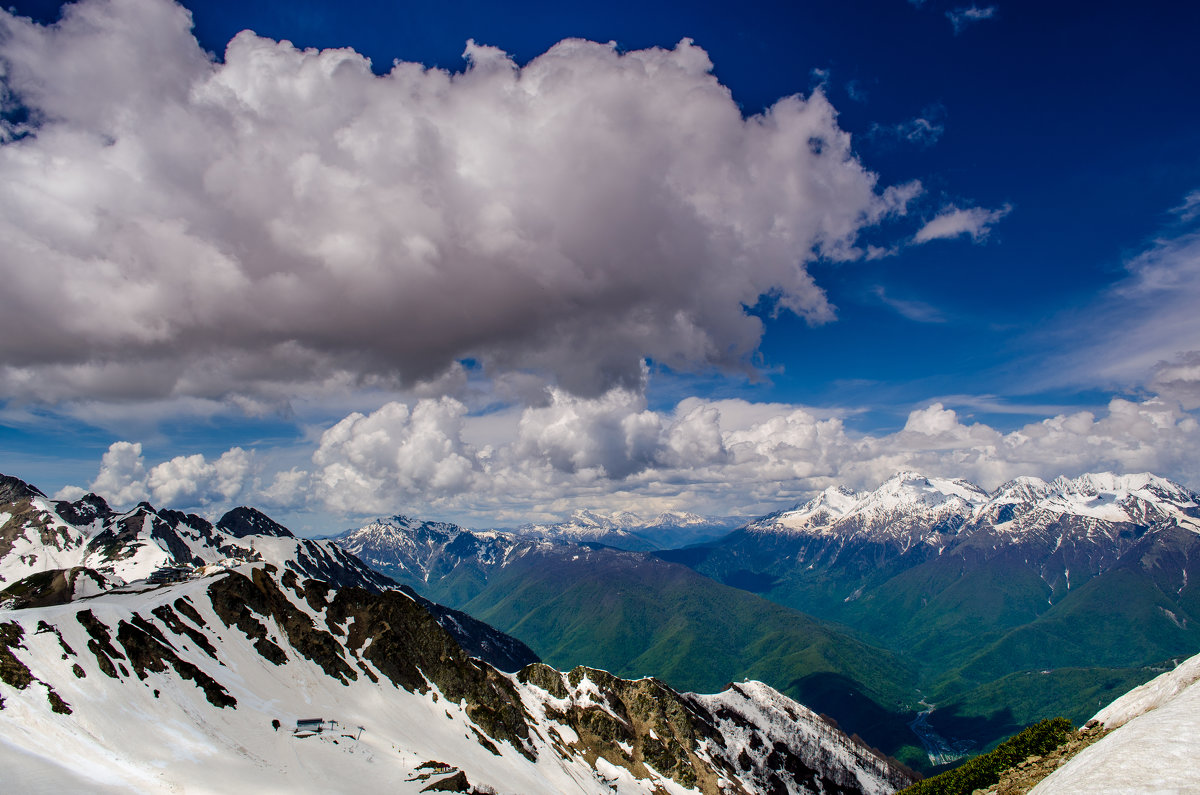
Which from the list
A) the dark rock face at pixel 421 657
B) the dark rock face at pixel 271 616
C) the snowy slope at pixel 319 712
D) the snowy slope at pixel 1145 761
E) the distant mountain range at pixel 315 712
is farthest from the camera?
the dark rock face at pixel 421 657

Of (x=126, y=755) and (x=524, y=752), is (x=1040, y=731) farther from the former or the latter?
(x=126, y=755)

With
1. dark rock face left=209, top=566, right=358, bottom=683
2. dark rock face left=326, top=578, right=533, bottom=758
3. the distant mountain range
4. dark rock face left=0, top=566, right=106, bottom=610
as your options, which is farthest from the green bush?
dark rock face left=0, top=566, right=106, bottom=610

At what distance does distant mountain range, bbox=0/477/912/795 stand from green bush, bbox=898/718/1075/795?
72.1 meters

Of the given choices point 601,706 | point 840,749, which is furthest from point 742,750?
point 601,706

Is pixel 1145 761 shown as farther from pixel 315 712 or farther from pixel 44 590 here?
pixel 44 590

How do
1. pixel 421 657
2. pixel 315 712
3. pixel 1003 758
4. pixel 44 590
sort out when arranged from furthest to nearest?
1. pixel 44 590
2. pixel 421 657
3. pixel 315 712
4. pixel 1003 758

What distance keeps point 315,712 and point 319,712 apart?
0.78m

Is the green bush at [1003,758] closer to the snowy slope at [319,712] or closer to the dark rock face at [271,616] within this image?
the snowy slope at [319,712]

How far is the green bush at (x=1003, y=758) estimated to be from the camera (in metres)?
87.2

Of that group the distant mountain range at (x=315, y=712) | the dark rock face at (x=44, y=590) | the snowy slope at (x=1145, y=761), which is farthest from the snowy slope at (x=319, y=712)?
the snowy slope at (x=1145, y=761)

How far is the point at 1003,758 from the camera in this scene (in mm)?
93875

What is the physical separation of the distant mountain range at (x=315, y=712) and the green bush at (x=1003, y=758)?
72117 mm

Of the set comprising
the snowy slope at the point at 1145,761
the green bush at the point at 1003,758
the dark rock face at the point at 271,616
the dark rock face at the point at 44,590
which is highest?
the dark rock face at the point at 44,590

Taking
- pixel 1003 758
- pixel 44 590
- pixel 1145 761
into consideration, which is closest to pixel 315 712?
pixel 44 590
